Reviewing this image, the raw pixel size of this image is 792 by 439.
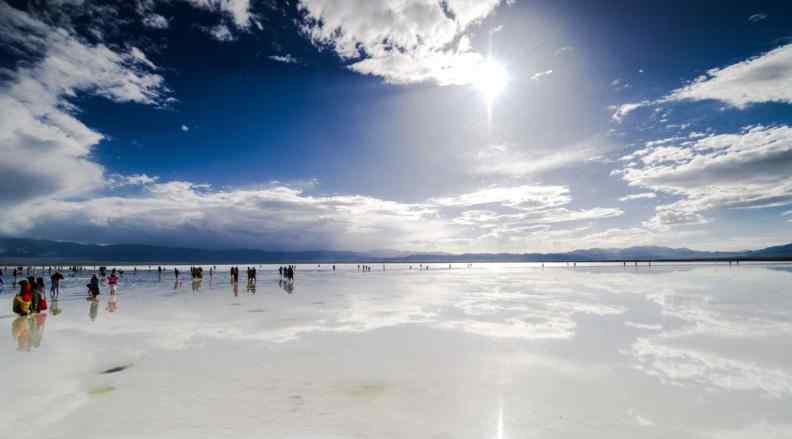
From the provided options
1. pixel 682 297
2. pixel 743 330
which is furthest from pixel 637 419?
pixel 682 297

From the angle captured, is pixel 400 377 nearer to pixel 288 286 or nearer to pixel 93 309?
pixel 93 309

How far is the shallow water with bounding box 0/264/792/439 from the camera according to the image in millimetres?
6285

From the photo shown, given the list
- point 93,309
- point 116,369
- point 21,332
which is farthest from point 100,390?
point 93,309

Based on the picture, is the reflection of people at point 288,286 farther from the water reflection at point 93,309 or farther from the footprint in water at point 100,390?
the footprint in water at point 100,390

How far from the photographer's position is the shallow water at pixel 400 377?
6.29 m

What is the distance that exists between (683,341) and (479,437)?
10.5m

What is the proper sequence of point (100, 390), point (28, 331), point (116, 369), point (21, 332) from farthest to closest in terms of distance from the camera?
point (28, 331), point (21, 332), point (116, 369), point (100, 390)

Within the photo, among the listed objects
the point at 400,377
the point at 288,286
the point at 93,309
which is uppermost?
the point at 400,377

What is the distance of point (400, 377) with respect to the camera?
8.87 metres

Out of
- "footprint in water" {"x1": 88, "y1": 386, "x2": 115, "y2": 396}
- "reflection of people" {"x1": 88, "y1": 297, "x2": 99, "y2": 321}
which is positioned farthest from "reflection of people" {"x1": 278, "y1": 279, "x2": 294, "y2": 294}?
"footprint in water" {"x1": 88, "y1": 386, "x2": 115, "y2": 396}

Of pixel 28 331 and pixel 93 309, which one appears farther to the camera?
pixel 93 309

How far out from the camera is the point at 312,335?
1376cm

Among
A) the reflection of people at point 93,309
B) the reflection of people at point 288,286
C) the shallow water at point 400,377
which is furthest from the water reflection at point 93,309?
the reflection of people at point 288,286

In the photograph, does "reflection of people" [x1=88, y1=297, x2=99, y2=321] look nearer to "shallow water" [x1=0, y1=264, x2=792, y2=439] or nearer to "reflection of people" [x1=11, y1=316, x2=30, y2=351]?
"shallow water" [x1=0, y1=264, x2=792, y2=439]
